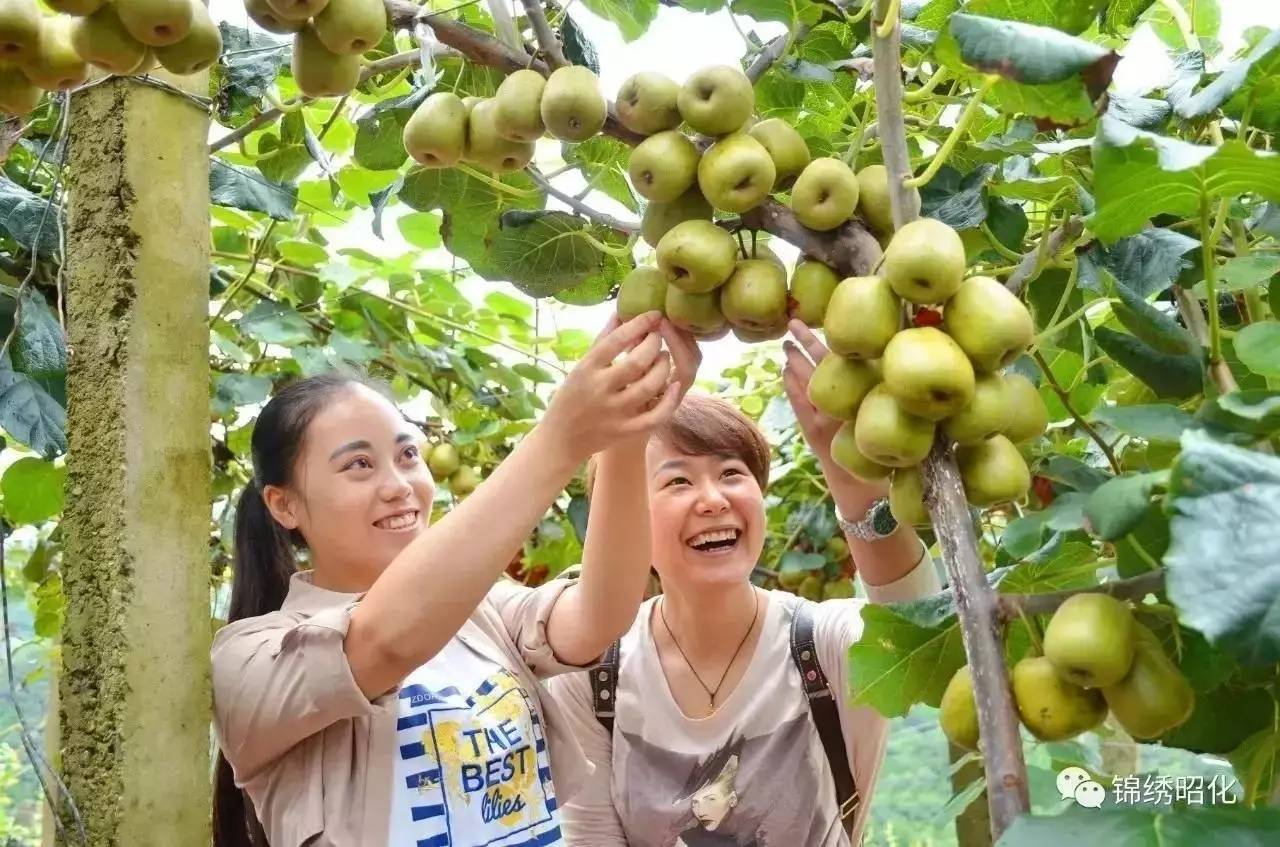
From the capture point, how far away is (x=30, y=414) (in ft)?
4.96

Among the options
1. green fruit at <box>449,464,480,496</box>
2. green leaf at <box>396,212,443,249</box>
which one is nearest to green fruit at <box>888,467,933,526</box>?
green leaf at <box>396,212,443,249</box>

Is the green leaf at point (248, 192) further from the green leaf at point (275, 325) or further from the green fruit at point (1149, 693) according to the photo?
the green fruit at point (1149, 693)

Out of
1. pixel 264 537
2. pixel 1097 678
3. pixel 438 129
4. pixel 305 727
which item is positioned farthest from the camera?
pixel 264 537

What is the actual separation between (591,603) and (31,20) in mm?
1021

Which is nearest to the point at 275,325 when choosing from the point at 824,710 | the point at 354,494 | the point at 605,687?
the point at 354,494

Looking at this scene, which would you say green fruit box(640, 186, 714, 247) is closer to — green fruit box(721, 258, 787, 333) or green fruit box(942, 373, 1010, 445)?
green fruit box(721, 258, 787, 333)

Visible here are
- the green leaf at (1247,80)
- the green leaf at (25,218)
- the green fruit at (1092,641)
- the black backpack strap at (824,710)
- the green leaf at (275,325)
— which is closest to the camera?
the green fruit at (1092,641)

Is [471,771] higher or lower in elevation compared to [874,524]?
lower

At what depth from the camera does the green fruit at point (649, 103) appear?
0.99 m

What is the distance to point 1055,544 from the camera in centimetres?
94

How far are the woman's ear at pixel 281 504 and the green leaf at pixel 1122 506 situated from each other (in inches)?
52.0

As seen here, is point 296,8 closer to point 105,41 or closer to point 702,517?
point 105,41

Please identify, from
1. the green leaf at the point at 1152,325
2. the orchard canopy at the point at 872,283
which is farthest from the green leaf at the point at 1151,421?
the green leaf at the point at 1152,325

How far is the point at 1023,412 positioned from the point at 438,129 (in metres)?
0.58
